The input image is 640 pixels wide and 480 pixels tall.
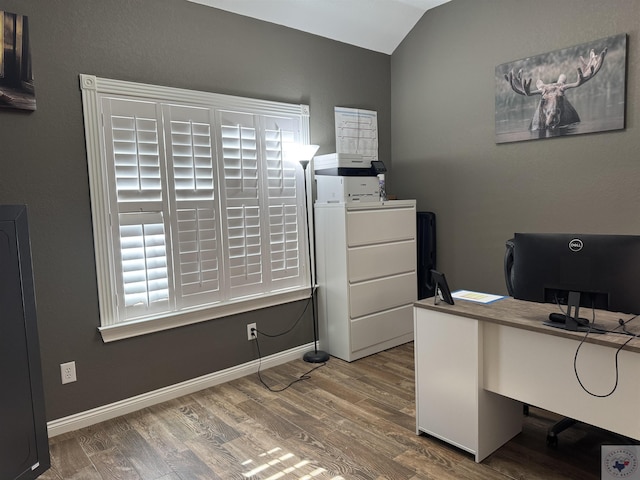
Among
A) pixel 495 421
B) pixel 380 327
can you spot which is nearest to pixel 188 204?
pixel 380 327

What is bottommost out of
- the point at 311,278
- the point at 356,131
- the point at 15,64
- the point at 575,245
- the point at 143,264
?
the point at 311,278

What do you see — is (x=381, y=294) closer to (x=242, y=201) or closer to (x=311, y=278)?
(x=311, y=278)

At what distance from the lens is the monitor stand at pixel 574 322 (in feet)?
5.67

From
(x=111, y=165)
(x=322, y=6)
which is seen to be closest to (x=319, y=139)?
(x=322, y=6)

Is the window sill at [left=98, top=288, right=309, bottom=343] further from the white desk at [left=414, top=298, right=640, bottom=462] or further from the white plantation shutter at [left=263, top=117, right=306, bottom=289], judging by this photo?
the white desk at [left=414, top=298, right=640, bottom=462]

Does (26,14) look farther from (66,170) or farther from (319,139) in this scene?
(319,139)

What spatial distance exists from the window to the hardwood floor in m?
0.60

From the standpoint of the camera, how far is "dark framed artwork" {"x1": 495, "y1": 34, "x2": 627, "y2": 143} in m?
2.84

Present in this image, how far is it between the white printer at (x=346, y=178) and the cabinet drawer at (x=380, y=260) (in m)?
0.41

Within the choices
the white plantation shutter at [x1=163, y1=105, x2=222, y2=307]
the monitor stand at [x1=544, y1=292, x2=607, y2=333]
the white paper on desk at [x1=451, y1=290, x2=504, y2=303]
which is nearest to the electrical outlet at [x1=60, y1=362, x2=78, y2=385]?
the white plantation shutter at [x1=163, y1=105, x2=222, y2=307]

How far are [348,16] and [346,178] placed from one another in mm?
1394

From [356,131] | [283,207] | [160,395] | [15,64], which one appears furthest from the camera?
[356,131]

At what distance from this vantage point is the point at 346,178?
338cm

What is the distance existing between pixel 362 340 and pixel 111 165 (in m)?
2.22
